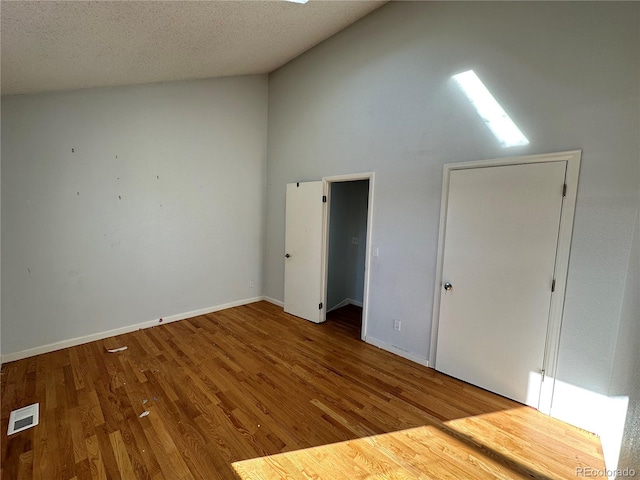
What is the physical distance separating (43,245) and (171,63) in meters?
2.36

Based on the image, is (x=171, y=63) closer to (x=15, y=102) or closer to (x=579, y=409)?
(x=15, y=102)

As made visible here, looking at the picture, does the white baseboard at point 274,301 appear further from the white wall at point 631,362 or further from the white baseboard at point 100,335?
the white wall at point 631,362

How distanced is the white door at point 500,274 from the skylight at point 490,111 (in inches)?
9.4

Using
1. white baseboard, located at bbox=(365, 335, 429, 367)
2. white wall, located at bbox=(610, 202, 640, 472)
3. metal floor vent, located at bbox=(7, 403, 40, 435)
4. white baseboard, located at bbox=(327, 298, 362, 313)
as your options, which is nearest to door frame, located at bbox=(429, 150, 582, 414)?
white wall, located at bbox=(610, 202, 640, 472)

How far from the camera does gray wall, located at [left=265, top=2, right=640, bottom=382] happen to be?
1776 millimetres

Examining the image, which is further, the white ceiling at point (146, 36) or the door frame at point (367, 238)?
the door frame at point (367, 238)

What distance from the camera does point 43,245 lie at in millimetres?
2684

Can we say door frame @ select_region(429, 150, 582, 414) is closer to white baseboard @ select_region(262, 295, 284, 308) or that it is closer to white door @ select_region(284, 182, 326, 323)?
white door @ select_region(284, 182, 326, 323)

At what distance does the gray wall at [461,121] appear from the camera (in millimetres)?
1776

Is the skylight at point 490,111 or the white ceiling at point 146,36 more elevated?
the white ceiling at point 146,36

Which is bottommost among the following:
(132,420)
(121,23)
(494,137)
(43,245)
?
(132,420)

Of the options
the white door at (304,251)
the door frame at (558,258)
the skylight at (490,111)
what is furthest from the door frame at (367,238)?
the door frame at (558,258)

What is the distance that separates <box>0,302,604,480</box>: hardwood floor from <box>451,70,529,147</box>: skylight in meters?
2.22

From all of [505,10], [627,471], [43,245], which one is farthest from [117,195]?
[627,471]
